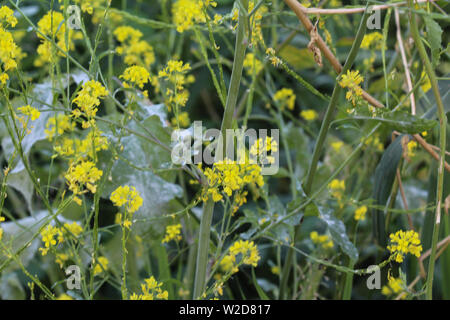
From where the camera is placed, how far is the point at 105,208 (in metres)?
0.99

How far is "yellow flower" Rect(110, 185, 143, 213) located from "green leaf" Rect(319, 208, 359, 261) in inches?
8.8

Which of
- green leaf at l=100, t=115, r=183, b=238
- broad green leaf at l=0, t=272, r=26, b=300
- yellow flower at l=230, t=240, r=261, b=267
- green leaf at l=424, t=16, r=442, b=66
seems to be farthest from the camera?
broad green leaf at l=0, t=272, r=26, b=300

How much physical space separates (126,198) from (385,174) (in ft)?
1.08

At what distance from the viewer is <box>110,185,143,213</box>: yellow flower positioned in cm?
50

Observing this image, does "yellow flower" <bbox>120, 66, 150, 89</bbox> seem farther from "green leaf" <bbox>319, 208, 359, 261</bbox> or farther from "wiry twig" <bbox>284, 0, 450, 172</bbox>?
"green leaf" <bbox>319, 208, 359, 261</bbox>

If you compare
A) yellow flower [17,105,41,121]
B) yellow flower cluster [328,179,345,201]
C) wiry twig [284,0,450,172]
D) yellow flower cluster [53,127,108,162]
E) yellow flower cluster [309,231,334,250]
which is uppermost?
wiry twig [284,0,450,172]

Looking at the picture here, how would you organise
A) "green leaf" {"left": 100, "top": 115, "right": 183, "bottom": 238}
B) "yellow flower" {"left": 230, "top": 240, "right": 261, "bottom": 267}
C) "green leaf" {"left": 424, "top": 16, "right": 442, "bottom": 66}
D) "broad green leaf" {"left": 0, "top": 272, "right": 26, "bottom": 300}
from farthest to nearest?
"broad green leaf" {"left": 0, "top": 272, "right": 26, "bottom": 300}, "green leaf" {"left": 100, "top": 115, "right": 183, "bottom": 238}, "yellow flower" {"left": 230, "top": 240, "right": 261, "bottom": 267}, "green leaf" {"left": 424, "top": 16, "right": 442, "bottom": 66}

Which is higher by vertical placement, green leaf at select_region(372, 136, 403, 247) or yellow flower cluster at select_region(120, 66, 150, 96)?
yellow flower cluster at select_region(120, 66, 150, 96)

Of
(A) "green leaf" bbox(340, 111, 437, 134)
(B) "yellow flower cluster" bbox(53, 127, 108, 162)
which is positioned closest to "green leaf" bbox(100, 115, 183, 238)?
(B) "yellow flower cluster" bbox(53, 127, 108, 162)
